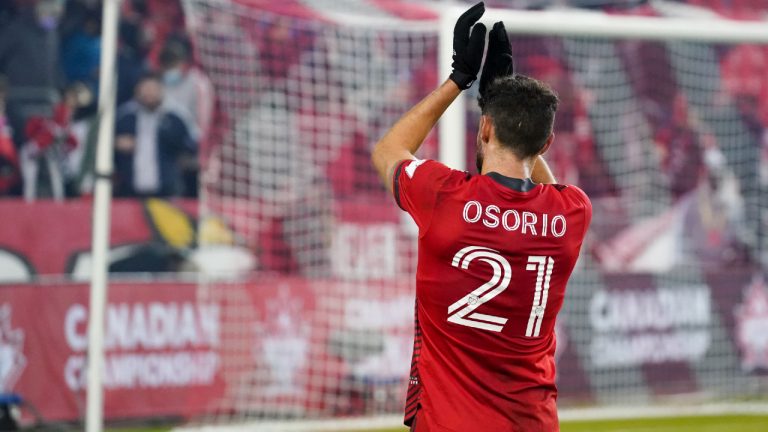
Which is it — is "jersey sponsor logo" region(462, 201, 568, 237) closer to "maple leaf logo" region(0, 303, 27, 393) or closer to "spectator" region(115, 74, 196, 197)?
"maple leaf logo" region(0, 303, 27, 393)

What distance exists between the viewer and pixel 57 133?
10547 mm

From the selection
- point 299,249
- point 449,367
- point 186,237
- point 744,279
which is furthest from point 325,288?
point 449,367

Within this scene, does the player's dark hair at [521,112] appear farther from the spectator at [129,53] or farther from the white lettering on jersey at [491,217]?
the spectator at [129,53]

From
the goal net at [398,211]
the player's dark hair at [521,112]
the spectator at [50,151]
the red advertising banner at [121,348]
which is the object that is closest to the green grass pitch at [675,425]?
the red advertising banner at [121,348]

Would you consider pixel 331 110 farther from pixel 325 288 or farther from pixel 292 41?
pixel 325 288

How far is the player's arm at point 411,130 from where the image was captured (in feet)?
11.8

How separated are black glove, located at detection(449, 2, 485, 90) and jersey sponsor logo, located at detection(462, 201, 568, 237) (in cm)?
39

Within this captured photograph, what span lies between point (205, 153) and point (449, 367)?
7.60m

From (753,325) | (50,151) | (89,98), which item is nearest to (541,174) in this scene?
(50,151)

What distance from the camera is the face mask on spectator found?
1124cm

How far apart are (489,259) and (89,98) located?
810cm

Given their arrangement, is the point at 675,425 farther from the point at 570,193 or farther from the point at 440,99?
the point at 440,99

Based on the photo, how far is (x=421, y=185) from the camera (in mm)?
3475

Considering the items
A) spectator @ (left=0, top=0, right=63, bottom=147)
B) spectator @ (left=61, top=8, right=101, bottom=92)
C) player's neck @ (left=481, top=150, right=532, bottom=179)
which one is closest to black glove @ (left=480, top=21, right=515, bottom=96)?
player's neck @ (left=481, top=150, right=532, bottom=179)
